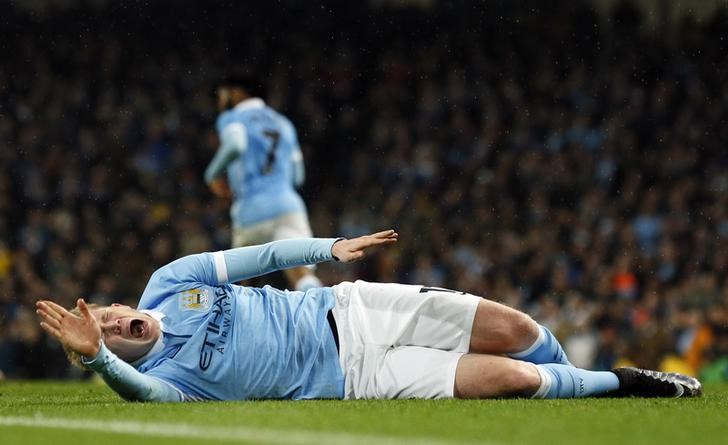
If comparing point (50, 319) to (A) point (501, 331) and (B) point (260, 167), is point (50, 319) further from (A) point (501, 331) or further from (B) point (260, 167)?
(B) point (260, 167)

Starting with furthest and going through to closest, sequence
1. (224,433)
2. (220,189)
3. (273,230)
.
Result: (273,230) → (220,189) → (224,433)

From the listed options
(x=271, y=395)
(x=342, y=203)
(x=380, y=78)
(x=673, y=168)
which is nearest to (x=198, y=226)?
(x=342, y=203)

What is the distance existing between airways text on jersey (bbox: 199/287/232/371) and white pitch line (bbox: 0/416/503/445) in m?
0.88

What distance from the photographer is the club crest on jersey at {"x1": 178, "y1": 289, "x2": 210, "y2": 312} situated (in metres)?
6.45

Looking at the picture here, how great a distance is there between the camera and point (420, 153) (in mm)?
19094

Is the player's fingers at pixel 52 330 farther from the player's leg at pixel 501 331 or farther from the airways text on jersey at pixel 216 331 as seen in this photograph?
the player's leg at pixel 501 331

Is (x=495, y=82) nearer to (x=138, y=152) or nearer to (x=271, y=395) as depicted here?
(x=138, y=152)

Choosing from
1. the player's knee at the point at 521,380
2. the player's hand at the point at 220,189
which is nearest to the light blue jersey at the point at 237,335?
the player's knee at the point at 521,380

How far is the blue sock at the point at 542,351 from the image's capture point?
6602 mm

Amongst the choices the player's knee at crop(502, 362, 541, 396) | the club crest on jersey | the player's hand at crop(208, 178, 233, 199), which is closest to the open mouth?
the club crest on jersey

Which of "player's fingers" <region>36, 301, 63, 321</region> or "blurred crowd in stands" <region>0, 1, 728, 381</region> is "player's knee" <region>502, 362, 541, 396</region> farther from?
"blurred crowd in stands" <region>0, 1, 728, 381</region>

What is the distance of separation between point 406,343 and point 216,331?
938 mm

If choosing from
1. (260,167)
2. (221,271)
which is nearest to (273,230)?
(260,167)

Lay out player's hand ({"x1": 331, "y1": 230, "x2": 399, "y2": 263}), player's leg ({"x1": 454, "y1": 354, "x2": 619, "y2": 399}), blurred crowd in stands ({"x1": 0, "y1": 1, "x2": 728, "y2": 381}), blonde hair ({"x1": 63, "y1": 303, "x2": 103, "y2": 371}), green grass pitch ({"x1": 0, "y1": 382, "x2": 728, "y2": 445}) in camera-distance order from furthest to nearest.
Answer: blurred crowd in stands ({"x1": 0, "y1": 1, "x2": 728, "y2": 381}) → player's leg ({"x1": 454, "y1": 354, "x2": 619, "y2": 399}) → player's hand ({"x1": 331, "y1": 230, "x2": 399, "y2": 263}) → blonde hair ({"x1": 63, "y1": 303, "x2": 103, "y2": 371}) → green grass pitch ({"x1": 0, "y1": 382, "x2": 728, "y2": 445})
